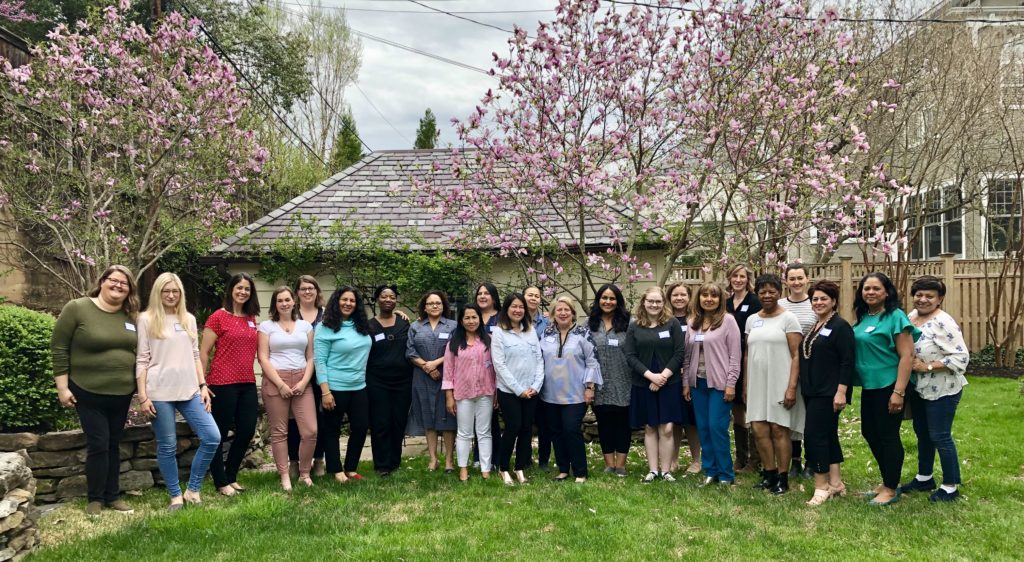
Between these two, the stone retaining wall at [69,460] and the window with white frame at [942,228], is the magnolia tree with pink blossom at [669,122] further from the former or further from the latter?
the window with white frame at [942,228]

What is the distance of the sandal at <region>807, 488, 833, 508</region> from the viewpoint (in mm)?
5590

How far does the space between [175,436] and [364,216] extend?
6714mm

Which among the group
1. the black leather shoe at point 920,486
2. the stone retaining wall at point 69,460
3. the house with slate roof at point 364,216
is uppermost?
the house with slate roof at point 364,216

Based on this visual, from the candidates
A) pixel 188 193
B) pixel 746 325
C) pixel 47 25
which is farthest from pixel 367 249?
pixel 47 25

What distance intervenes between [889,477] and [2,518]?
20.0 feet

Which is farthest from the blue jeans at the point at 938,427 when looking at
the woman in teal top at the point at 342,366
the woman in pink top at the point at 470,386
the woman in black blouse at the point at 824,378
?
the woman in teal top at the point at 342,366

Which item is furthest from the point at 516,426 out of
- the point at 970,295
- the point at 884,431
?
the point at 970,295

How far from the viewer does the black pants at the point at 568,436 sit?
651 cm

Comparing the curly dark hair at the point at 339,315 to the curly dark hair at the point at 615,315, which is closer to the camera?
the curly dark hair at the point at 339,315

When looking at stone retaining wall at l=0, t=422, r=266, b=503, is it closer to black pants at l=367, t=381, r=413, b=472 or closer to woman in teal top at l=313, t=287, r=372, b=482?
woman in teal top at l=313, t=287, r=372, b=482

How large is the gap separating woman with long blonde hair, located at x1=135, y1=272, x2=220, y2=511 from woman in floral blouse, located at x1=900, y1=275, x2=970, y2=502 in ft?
18.0

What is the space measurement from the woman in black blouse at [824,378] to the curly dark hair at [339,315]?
3.79 metres

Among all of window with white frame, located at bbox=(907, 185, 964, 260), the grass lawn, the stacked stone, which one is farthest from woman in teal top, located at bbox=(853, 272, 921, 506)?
window with white frame, located at bbox=(907, 185, 964, 260)

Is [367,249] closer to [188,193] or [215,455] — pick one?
[188,193]
